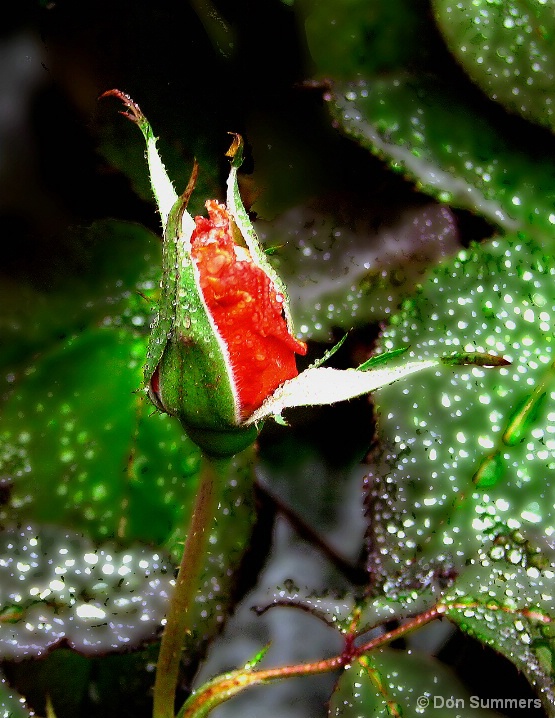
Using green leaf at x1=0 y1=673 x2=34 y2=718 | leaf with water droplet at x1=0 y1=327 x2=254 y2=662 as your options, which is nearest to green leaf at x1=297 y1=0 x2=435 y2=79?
leaf with water droplet at x1=0 y1=327 x2=254 y2=662

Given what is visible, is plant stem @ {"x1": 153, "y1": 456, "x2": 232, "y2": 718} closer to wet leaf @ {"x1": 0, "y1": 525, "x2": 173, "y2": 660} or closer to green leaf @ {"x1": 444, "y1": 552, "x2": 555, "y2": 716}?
wet leaf @ {"x1": 0, "y1": 525, "x2": 173, "y2": 660}

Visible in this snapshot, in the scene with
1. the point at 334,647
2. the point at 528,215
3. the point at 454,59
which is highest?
the point at 454,59

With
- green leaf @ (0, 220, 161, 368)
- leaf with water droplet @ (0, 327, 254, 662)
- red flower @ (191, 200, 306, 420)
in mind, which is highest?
red flower @ (191, 200, 306, 420)

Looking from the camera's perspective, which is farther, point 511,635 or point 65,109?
point 65,109

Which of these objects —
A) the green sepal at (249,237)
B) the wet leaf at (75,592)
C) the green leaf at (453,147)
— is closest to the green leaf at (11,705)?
the wet leaf at (75,592)

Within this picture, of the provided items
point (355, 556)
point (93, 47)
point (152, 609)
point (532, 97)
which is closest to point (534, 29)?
point (532, 97)

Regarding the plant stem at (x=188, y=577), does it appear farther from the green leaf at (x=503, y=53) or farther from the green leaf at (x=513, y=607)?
the green leaf at (x=503, y=53)

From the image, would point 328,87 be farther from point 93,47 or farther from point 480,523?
point 480,523
